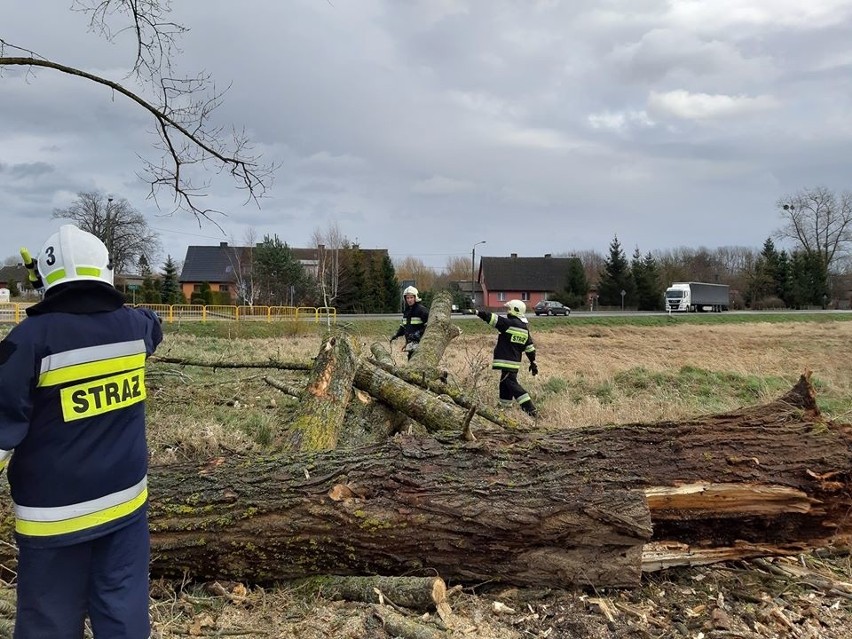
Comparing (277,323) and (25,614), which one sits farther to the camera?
(277,323)

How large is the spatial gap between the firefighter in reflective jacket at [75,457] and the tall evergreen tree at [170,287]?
37.0 meters

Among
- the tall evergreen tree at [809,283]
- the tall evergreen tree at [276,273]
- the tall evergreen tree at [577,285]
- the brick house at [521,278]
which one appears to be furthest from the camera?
the brick house at [521,278]

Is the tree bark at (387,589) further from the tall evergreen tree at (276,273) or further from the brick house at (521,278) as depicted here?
the brick house at (521,278)

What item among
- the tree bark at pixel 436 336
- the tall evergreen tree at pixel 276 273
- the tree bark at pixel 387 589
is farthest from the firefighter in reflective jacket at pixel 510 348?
the tall evergreen tree at pixel 276 273

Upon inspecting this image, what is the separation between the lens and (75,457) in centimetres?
209

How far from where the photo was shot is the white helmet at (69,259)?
2113mm

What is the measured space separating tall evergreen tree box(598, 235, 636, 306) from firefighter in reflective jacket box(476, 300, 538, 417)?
4449 cm

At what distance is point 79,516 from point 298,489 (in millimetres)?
1082

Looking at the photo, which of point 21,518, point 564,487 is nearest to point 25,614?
point 21,518

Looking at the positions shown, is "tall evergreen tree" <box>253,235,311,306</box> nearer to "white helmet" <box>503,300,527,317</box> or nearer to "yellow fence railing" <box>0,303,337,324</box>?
"yellow fence railing" <box>0,303,337,324</box>

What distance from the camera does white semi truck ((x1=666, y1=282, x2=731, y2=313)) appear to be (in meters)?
43.0

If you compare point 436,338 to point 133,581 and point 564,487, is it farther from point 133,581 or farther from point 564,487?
point 133,581

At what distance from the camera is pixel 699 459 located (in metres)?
3.11

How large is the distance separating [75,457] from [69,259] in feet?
2.29
